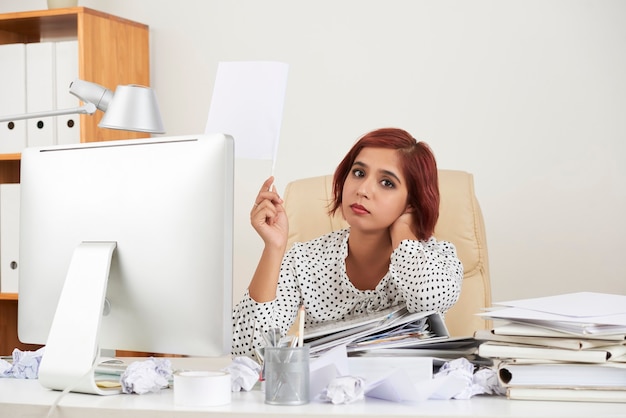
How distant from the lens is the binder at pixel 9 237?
9.92 feet

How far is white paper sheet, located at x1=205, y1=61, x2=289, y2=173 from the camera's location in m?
1.40

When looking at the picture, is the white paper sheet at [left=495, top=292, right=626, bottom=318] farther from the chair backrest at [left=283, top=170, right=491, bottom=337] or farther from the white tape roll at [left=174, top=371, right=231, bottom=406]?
the chair backrest at [left=283, top=170, right=491, bottom=337]

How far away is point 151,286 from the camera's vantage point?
124cm

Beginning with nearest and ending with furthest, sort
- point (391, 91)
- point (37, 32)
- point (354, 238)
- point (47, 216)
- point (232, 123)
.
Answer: point (47, 216)
point (232, 123)
point (354, 238)
point (391, 91)
point (37, 32)

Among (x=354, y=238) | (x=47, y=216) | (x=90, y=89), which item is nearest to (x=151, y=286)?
(x=47, y=216)

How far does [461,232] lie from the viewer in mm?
2279

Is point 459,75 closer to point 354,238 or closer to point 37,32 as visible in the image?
point 354,238

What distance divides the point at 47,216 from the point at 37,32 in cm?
213

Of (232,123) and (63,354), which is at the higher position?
(232,123)

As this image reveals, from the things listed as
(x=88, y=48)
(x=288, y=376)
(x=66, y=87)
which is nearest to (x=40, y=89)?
(x=66, y=87)

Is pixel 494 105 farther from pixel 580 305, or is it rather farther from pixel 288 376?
pixel 288 376

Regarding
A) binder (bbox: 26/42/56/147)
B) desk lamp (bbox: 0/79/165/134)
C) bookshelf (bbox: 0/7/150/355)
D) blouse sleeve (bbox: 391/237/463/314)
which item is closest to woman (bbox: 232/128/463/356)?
blouse sleeve (bbox: 391/237/463/314)

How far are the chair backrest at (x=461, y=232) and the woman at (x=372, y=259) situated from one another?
306mm

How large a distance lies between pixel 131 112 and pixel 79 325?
459mm
